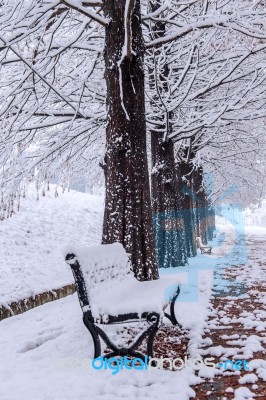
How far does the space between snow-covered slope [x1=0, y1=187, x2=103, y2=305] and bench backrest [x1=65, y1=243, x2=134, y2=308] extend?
9.85ft

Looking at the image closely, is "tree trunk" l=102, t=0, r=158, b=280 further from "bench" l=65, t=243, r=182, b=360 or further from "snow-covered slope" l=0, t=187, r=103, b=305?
"snow-covered slope" l=0, t=187, r=103, b=305

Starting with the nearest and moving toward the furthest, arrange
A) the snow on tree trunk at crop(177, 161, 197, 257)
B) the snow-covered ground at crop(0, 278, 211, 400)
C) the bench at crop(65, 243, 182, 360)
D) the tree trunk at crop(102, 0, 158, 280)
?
the snow-covered ground at crop(0, 278, 211, 400), the bench at crop(65, 243, 182, 360), the tree trunk at crop(102, 0, 158, 280), the snow on tree trunk at crop(177, 161, 197, 257)

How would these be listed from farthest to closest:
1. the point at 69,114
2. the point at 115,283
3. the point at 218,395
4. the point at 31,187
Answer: the point at 31,187
the point at 69,114
the point at 115,283
the point at 218,395

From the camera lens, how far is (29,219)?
12.5m

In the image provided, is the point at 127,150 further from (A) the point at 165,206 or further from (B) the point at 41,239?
(B) the point at 41,239

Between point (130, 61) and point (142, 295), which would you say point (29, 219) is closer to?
point (130, 61)

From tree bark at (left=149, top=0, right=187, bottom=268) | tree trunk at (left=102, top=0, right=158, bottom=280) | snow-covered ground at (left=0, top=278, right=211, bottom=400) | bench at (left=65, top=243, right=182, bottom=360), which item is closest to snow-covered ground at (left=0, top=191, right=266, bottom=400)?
snow-covered ground at (left=0, top=278, right=211, bottom=400)

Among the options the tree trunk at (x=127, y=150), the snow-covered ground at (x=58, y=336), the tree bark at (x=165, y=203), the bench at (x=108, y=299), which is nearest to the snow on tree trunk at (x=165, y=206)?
the tree bark at (x=165, y=203)

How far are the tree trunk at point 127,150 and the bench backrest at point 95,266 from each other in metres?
0.40

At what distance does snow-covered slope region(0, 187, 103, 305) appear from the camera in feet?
27.1

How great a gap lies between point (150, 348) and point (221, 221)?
64.8 meters

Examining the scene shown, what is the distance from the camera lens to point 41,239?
11516 mm

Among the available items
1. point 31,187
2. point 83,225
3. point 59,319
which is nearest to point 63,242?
point 83,225

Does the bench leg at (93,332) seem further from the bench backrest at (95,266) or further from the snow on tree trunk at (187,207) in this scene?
the snow on tree trunk at (187,207)
